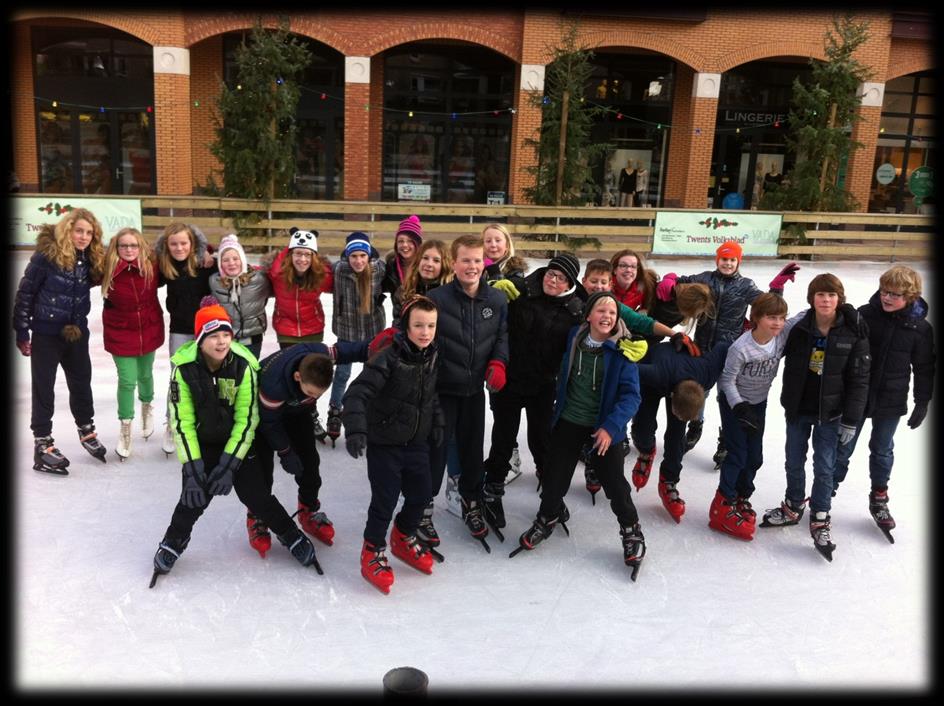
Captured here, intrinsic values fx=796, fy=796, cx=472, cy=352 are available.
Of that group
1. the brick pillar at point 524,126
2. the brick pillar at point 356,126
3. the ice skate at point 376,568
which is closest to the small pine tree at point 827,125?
the brick pillar at point 524,126

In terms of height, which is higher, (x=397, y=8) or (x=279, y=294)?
(x=397, y=8)

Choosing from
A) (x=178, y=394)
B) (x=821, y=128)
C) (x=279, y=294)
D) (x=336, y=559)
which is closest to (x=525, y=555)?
(x=336, y=559)

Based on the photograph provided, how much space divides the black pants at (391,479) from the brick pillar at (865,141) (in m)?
16.1

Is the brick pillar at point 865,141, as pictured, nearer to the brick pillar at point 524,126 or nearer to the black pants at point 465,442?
the brick pillar at point 524,126

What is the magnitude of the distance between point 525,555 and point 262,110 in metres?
10.8

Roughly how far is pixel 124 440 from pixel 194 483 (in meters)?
1.75

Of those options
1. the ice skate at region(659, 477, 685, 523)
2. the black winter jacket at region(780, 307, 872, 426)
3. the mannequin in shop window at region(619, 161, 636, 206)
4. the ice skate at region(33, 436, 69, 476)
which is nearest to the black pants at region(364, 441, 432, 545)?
the ice skate at region(659, 477, 685, 523)

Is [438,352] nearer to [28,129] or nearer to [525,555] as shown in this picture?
[525,555]

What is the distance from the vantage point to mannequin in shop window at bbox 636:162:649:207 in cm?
1883

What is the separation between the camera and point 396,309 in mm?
4820

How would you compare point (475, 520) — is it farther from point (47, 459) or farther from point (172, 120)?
point (172, 120)

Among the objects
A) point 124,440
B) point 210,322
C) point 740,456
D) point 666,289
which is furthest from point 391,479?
point 124,440

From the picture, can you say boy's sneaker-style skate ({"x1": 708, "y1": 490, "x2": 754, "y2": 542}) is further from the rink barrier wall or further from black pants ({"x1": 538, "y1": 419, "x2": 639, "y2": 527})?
the rink barrier wall

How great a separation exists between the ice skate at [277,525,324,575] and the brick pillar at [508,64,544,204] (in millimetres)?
12712
